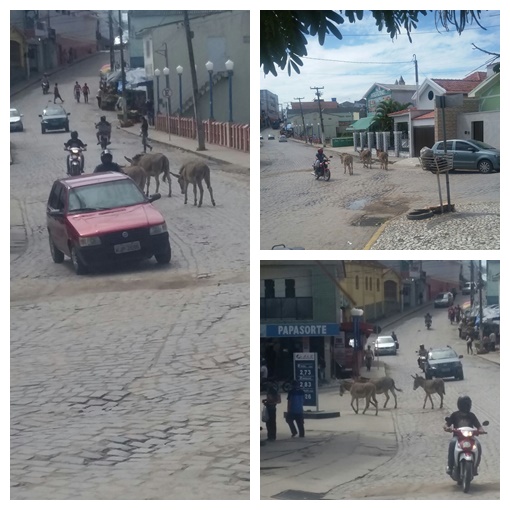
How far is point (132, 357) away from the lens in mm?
6199

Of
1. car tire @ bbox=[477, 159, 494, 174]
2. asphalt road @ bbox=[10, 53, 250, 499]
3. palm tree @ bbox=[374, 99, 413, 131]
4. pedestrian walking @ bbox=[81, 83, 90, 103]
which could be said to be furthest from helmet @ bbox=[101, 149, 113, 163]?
car tire @ bbox=[477, 159, 494, 174]

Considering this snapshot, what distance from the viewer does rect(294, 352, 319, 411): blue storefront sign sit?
621 cm

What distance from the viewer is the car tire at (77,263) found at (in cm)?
635

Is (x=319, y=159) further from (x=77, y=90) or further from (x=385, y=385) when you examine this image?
(x=77, y=90)

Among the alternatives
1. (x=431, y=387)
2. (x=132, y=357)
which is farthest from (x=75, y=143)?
(x=431, y=387)

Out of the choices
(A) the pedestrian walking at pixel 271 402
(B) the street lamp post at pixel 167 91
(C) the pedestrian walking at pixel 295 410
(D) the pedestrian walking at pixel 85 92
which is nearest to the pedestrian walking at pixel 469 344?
(C) the pedestrian walking at pixel 295 410

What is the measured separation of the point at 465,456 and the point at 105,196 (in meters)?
2.86

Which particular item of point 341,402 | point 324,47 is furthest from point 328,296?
point 324,47

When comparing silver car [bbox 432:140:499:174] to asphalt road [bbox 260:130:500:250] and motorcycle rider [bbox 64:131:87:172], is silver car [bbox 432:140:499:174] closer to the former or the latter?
asphalt road [bbox 260:130:500:250]

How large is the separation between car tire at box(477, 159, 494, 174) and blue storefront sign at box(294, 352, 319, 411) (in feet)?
5.34
